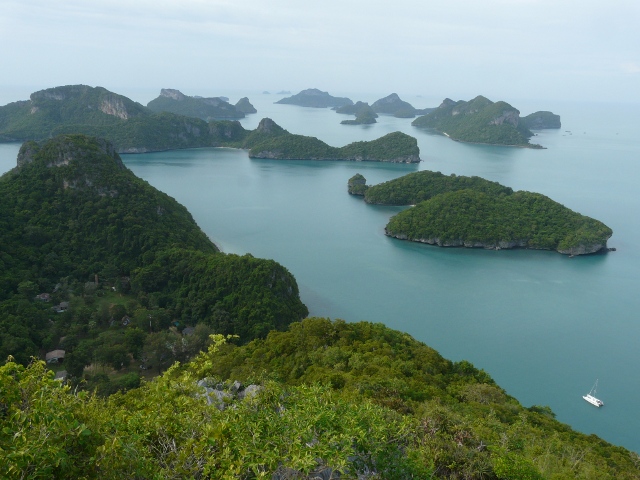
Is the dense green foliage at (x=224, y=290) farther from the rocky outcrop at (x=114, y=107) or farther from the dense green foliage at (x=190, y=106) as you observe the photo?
the dense green foliage at (x=190, y=106)

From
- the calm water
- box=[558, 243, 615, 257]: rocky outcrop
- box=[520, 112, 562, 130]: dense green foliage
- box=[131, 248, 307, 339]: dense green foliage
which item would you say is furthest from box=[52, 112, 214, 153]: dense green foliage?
box=[520, 112, 562, 130]: dense green foliage

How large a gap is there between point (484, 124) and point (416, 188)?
59626mm

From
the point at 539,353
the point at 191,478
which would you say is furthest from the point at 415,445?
the point at 539,353

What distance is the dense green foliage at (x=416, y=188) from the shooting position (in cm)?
4162

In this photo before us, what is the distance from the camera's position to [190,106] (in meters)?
121

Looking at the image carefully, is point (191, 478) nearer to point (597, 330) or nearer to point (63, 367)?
point (63, 367)

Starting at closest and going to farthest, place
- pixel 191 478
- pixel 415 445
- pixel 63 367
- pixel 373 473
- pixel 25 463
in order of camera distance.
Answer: pixel 25 463 < pixel 191 478 < pixel 373 473 < pixel 415 445 < pixel 63 367

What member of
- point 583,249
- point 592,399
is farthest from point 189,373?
point 583,249

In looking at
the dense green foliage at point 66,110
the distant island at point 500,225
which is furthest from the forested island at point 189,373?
the dense green foliage at point 66,110

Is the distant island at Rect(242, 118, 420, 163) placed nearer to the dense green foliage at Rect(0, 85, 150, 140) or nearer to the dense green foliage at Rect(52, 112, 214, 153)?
the dense green foliage at Rect(52, 112, 214, 153)

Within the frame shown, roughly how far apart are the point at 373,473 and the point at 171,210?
81.9 ft

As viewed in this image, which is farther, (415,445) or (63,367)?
(63,367)

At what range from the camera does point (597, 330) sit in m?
21.8

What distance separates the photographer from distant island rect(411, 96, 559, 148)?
87.6 metres
